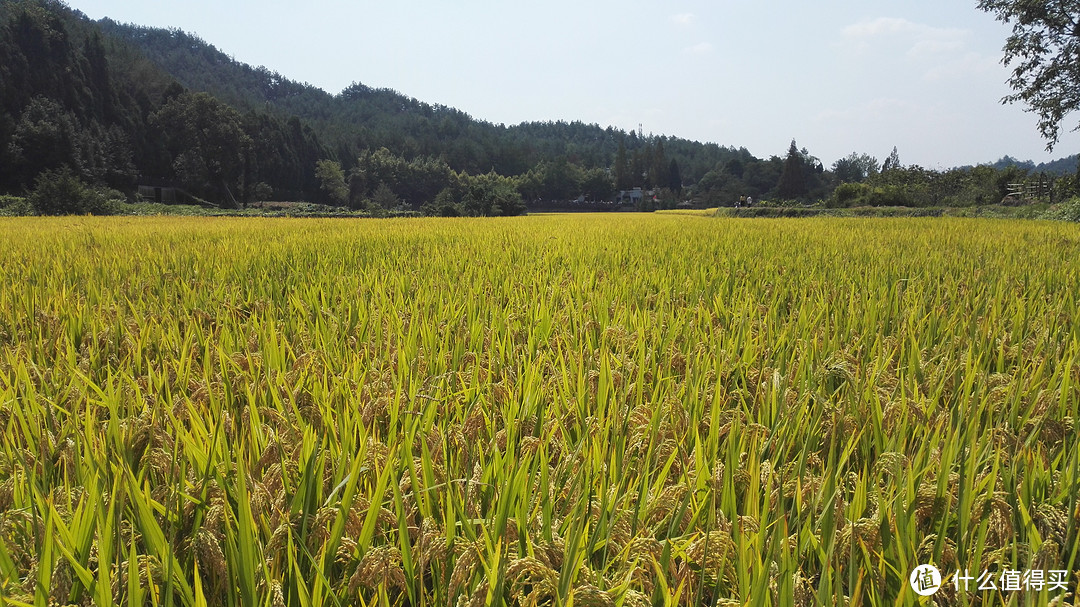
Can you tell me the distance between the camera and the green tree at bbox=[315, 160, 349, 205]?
216ft

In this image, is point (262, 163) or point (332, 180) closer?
point (262, 163)

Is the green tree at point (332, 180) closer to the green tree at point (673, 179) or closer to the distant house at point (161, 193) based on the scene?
the distant house at point (161, 193)

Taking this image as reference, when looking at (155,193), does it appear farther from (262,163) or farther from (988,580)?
(988,580)

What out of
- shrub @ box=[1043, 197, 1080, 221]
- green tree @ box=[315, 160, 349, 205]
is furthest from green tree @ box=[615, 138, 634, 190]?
shrub @ box=[1043, 197, 1080, 221]

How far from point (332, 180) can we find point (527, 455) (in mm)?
71147

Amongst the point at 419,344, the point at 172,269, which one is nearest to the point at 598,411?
the point at 419,344

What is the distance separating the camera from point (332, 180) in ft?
217

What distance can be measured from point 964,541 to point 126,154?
210ft

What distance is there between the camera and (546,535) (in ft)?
2.84

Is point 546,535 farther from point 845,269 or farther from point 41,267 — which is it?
point 41,267

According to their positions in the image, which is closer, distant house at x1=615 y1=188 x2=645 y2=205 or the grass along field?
the grass along field

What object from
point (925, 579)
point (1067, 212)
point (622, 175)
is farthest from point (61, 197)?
point (622, 175)

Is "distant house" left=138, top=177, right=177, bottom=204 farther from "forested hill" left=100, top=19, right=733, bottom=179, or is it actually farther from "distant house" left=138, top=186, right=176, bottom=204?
"forested hill" left=100, top=19, right=733, bottom=179

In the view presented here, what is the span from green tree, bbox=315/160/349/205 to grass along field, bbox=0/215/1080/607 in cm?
6768
